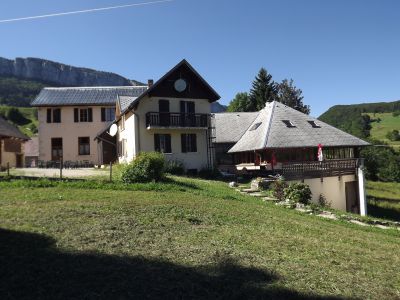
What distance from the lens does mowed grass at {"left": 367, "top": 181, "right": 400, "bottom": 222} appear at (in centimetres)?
3189

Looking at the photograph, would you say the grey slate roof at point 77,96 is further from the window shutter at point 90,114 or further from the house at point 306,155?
the house at point 306,155

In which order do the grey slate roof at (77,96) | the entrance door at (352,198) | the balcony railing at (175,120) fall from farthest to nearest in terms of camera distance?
the grey slate roof at (77,96), the balcony railing at (175,120), the entrance door at (352,198)

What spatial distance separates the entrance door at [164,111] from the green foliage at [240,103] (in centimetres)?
4229

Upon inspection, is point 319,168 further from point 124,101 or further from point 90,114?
point 90,114

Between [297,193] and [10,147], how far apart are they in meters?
28.6

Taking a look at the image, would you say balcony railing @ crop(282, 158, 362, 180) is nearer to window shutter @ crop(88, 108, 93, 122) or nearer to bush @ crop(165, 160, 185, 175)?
bush @ crop(165, 160, 185, 175)

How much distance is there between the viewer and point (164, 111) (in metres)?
32.1

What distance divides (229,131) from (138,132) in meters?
13.2

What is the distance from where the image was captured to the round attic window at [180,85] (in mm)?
32438

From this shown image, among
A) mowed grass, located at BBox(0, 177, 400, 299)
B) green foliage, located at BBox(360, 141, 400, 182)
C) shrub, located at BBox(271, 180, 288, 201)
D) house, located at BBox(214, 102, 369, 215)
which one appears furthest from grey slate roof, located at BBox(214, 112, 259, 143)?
green foliage, located at BBox(360, 141, 400, 182)

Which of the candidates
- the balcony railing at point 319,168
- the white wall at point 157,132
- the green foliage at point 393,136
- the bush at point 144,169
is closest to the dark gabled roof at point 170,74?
the white wall at point 157,132

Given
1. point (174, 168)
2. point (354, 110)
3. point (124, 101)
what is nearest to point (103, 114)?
point (124, 101)

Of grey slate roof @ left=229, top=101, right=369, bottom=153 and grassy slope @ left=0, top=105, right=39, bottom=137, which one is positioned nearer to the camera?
grey slate roof @ left=229, top=101, right=369, bottom=153

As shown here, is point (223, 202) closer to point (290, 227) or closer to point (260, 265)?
point (290, 227)
